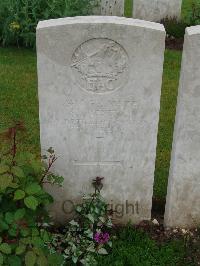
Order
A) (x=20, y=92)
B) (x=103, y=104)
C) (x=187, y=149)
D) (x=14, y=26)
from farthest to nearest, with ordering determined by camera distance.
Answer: (x=14, y=26) → (x=20, y=92) → (x=187, y=149) → (x=103, y=104)

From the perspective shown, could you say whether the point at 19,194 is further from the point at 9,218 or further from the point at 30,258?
the point at 30,258

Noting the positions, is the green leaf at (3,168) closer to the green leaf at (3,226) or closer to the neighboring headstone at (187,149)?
the green leaf at (3,226)

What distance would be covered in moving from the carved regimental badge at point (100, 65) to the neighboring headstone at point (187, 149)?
0.42 metres

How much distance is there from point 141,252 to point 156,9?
6394mm

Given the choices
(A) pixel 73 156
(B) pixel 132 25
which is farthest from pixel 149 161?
(B) pixel 132 25

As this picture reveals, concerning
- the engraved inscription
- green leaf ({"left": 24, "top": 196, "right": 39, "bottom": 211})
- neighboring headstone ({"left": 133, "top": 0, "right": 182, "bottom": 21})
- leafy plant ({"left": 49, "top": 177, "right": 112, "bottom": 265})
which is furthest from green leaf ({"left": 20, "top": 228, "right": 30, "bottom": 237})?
neighboring headstone ({"left": 133, "top": 0, "right": 182, "bottom": 21})

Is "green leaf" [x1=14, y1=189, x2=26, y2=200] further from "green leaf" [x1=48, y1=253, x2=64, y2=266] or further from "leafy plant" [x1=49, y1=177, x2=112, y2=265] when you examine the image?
"leafy plant" [x1=49, y1=177, x2=112, y2=265]

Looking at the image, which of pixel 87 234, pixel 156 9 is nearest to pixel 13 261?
pixel 87 234

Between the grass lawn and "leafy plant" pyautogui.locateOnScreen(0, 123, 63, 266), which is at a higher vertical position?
the grass lawn

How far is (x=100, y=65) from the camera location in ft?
10.9

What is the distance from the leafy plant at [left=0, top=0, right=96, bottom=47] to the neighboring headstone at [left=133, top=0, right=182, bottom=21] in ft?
5.90

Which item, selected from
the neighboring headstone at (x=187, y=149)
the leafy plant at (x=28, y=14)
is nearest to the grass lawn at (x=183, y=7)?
the leafy plant at (x=28, y=14)

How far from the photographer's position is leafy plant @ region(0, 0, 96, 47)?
714 centimetres

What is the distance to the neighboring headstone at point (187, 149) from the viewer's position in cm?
329
